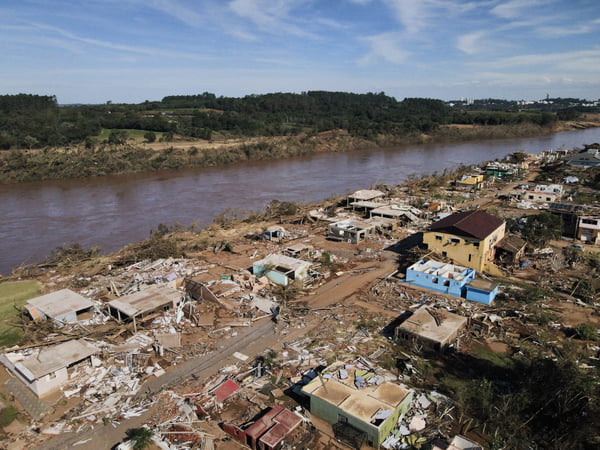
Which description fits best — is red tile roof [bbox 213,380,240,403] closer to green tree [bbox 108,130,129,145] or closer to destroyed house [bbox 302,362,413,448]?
destroyed house [bbox 302,362,413,448]

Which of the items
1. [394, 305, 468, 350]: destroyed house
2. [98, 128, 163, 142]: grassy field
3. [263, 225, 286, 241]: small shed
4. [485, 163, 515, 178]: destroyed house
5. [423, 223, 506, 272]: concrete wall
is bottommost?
[394, 305, 468, 350]: destroyed house

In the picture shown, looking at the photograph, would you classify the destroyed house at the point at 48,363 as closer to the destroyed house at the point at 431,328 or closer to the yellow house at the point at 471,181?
the destroyed house at the point at 431,328

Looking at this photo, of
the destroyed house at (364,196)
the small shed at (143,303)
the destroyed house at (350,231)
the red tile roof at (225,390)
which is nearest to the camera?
the red tile roof at (225,390)

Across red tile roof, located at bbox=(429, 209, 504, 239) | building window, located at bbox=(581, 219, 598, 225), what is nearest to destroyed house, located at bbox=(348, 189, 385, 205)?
red tile roof, located at bbox=(429, 209, 504, 239)

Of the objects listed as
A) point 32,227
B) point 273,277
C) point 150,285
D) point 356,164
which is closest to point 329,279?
point 273,277

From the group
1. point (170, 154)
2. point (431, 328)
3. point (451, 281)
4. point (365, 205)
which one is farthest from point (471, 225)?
point (170, 154)

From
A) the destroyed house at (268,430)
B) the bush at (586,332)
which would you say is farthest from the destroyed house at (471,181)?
the destroyed house at (268,430)
